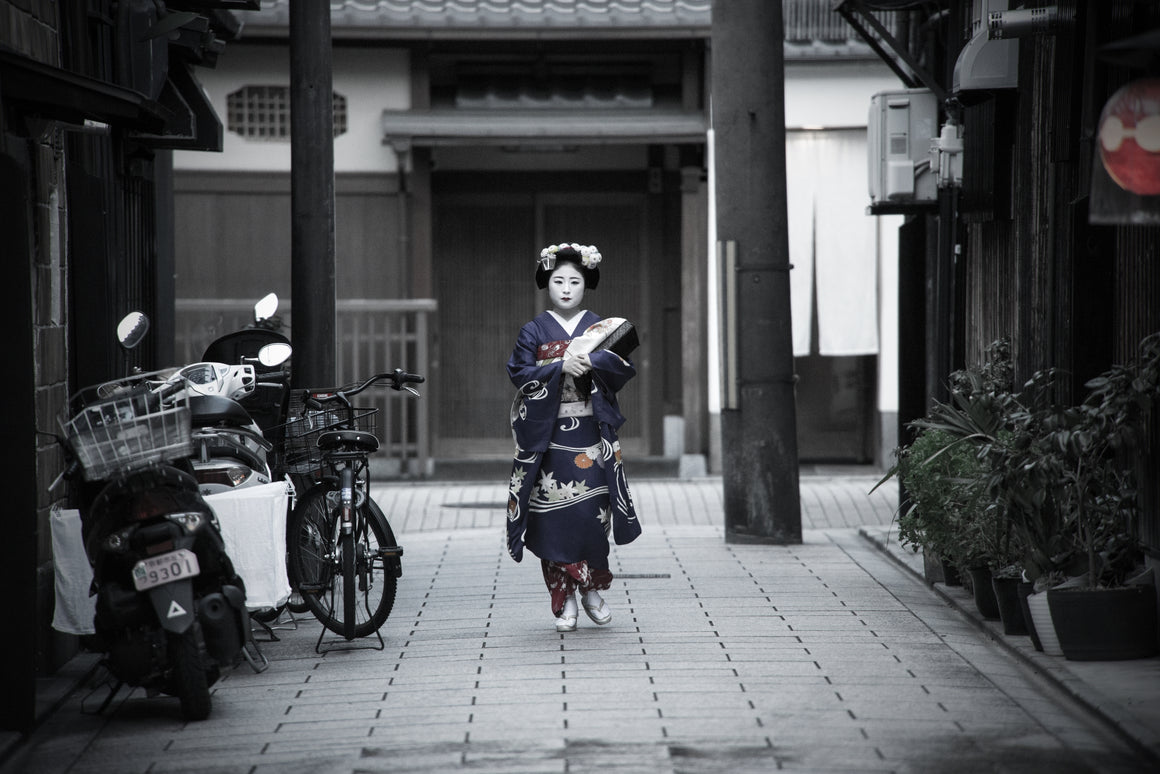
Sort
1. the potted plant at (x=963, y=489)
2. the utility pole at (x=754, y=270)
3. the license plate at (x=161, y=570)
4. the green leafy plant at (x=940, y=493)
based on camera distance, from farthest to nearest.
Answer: the utility pole at (x=754, y=270)
the green leafy plant at (x=940, y=493)
the potted plant at (x=963, y=489)
the license plate at (x=161, y=570)

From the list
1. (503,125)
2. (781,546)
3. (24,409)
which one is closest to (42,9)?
(24,409)

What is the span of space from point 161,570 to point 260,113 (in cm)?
1180

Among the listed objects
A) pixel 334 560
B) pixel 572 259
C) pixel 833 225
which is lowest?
pixel 334 560

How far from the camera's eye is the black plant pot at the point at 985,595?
8.23 m

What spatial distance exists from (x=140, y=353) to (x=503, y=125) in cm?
664

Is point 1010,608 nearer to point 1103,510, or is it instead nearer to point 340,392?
point 1103,510

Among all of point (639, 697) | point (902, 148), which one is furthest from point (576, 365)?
point (902, 148)

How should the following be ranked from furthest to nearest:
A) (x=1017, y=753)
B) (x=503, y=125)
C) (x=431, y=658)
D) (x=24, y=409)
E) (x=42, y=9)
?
1. (x=503, y=125)
2. (x=42, y=9)
3. (x=431, y=658)
4. (x=24, y=409)
5. (x=1017, y=753)

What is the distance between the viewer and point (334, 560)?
786cm

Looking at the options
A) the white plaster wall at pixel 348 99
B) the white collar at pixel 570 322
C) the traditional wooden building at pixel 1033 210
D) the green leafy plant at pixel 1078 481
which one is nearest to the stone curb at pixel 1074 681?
the green leafy plant at pixel 1078 481

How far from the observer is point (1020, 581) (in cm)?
770

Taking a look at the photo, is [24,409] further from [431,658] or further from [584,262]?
[584,262]

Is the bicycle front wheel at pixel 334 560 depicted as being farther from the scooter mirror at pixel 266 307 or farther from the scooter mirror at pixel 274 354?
the scooter mirror at pixel 266 307

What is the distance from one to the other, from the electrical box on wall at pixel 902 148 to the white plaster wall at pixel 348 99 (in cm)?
711
